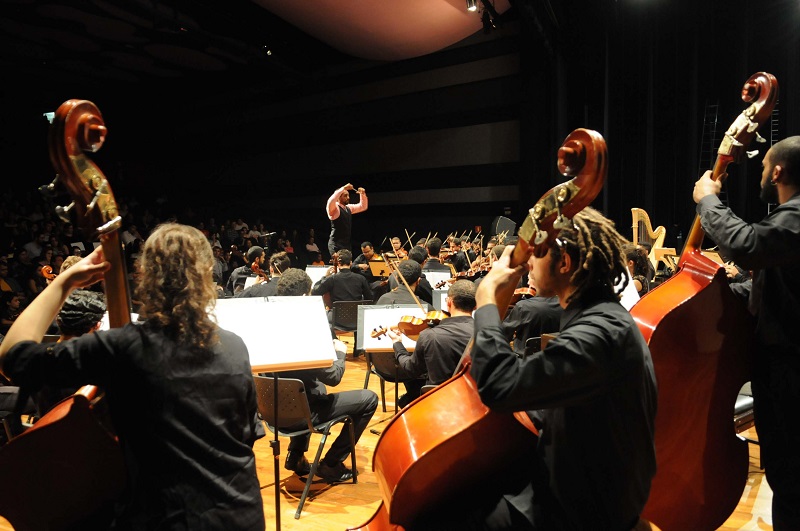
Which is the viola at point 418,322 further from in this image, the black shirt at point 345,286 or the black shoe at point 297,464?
the black shirt at point 345,286

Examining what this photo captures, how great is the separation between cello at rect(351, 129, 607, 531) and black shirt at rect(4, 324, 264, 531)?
17.9 inches

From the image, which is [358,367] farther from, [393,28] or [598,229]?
[393,28]

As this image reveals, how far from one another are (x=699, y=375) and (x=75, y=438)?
1.86 meters

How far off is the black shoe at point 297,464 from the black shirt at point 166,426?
216 cm

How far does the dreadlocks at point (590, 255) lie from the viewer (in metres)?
1.44

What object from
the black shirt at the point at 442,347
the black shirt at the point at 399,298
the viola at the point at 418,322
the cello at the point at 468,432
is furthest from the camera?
the black shirt at the point at 399,298

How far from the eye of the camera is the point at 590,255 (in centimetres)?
142

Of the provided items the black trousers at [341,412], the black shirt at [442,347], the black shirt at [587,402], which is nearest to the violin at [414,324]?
the black shirt at [442,347]

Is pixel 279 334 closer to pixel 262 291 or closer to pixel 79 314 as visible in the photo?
pixel 79 314

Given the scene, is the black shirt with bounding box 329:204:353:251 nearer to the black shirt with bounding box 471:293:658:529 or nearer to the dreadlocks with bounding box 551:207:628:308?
the dreadlocks with bounding box 551:207:628:308

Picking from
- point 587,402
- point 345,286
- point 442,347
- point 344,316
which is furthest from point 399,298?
point 587,402

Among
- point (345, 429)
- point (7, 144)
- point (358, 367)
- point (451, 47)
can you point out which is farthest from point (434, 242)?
point (7, 144)

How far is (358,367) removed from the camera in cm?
654

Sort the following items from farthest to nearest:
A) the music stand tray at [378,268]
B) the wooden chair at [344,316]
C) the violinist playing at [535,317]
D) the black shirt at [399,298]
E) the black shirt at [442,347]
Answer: the music stand tray at [378,268]
the wooden chair at [344,316]
the black shirt at [399,298]
the violinist playing at [535,317]
the black shirt at [442,347]
